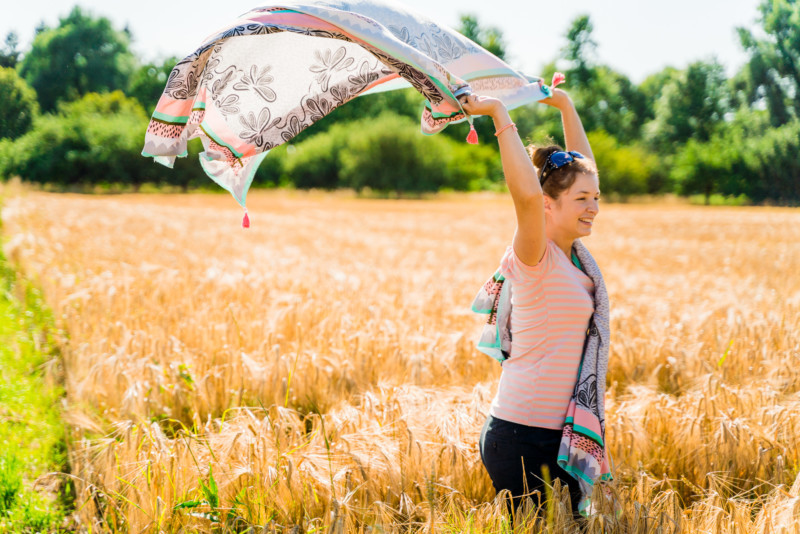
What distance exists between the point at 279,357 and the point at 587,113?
70.6 m

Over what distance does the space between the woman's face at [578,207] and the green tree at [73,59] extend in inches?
244

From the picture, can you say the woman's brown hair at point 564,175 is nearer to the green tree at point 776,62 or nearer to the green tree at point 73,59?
the green tree at point 776,62

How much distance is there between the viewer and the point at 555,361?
238 cm

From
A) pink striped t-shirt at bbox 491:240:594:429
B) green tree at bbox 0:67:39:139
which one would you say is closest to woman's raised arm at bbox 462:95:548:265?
pink striped t-shirt at bbox 491:240:594:429

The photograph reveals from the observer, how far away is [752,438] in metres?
3.09

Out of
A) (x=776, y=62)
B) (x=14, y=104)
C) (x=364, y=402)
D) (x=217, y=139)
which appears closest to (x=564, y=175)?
(x=217, y=139)

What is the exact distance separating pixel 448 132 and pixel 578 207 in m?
78.4

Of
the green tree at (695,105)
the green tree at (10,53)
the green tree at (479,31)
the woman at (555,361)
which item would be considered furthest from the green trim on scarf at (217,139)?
the green tree at (479,31)

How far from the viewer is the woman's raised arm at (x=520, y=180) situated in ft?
6.90

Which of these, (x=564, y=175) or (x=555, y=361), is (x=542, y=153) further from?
(x=555, y=361)

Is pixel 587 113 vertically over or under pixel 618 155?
over

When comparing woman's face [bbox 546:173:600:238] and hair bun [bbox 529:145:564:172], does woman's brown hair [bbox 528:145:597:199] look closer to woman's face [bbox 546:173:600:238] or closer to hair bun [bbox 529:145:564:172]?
woman's face [bbox 546:173:600:238]

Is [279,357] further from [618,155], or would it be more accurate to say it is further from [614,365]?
[618,155]

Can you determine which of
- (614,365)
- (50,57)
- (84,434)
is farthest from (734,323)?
(50,57)
